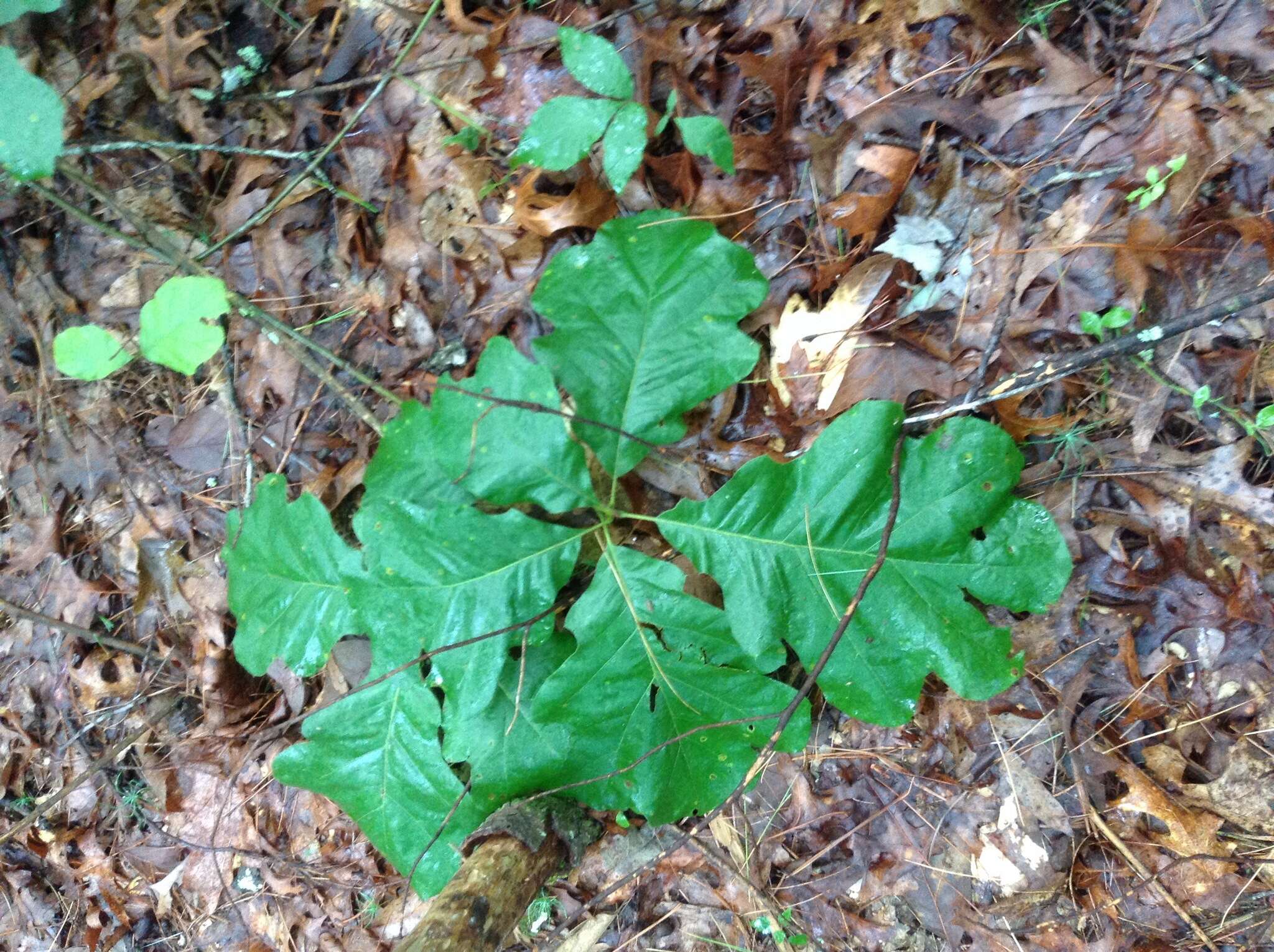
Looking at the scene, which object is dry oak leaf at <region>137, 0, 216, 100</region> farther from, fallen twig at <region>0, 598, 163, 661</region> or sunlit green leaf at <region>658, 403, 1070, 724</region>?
sunlit green leaf at <region>658, 403, 1070, 724</region>

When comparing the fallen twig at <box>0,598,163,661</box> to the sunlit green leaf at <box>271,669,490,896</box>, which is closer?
the sunlit green leaf at <box>271,669,490,896</box>

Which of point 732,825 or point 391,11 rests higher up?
point 391,11

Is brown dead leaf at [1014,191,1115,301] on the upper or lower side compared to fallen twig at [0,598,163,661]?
upper

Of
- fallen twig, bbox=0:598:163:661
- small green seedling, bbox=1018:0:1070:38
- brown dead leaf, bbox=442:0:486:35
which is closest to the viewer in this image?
small green seedling, bbox=1018:0:1070:38

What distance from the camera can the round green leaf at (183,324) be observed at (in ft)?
7.79

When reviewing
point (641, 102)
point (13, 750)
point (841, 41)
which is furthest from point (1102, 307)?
point (13, 750)

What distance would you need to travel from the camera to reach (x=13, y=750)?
3.07 meters

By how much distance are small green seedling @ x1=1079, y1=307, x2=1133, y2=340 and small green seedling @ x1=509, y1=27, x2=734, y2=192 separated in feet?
3.37

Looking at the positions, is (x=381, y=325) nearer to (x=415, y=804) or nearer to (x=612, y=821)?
(x=415, y=804)

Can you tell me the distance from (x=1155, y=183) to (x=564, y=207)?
5.17 ft

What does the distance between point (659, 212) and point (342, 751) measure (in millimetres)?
1826

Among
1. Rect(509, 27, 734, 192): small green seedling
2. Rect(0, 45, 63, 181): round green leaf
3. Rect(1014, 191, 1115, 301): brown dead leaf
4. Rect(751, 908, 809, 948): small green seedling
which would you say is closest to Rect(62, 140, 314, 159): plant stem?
Rect(0, 45, 63, 181): round green leaf

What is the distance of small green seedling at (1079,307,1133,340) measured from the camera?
1.91 metres

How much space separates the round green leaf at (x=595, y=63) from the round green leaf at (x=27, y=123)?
1.54 metres
